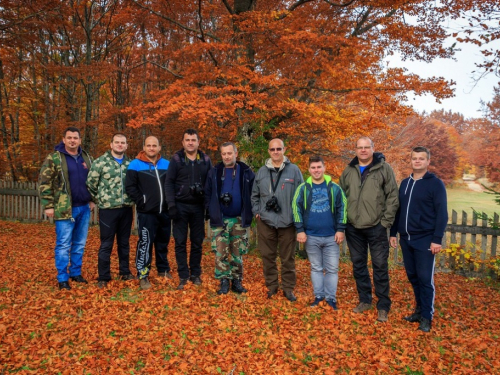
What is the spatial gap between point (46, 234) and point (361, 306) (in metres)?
9.25

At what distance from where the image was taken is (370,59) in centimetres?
838

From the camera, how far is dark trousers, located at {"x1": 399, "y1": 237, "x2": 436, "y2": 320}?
4.16 metres

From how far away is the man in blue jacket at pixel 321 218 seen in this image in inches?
176

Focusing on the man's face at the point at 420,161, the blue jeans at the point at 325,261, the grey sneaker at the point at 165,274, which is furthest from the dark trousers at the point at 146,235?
the man's face at the point at 420,161

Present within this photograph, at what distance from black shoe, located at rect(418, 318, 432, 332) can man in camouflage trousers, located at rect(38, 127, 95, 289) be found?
4.63m

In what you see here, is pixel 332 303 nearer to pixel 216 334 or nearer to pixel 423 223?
pixel 423 223

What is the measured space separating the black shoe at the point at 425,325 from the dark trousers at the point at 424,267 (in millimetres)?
48

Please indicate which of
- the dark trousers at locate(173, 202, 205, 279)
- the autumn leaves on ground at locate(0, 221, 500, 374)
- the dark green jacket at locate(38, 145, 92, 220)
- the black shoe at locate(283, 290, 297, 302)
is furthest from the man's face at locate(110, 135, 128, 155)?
the black shoe at locate(283, 290, 297, 302)

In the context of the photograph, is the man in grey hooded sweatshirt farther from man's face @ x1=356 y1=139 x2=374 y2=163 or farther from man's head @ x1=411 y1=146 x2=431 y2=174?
man's head @ x1=411 y1=146 x2=431 y2=174

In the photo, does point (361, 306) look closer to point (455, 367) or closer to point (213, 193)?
point (455, 367)

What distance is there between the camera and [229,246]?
196 inches

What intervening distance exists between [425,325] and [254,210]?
2525 millimetres

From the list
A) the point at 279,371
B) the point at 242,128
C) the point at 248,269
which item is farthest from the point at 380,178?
the point at 242,128

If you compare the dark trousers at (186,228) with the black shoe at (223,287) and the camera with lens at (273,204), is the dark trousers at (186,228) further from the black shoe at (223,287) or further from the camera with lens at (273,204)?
the camera with lens at (273,204)
